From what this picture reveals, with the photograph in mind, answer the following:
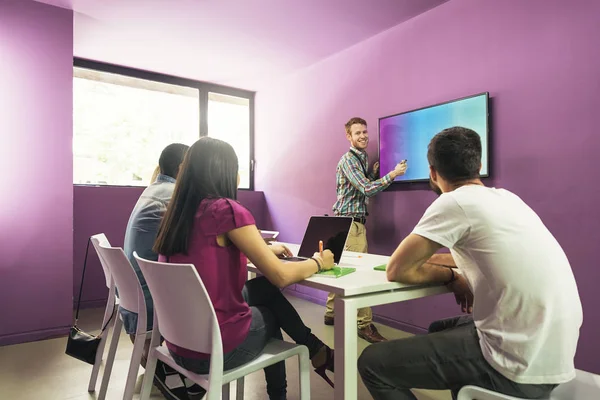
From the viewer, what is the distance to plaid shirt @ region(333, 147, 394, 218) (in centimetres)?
320

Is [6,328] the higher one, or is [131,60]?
[131,60]

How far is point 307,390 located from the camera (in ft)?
4.69

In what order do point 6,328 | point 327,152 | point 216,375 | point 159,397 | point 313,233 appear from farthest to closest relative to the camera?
point 327,152
point 6,328
point 159,397
point 313,233
point 216,375

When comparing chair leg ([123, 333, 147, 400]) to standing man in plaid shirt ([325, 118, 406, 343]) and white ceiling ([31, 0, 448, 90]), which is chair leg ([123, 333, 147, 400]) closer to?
standing man in plaid shirt ([325, 118, 406, 343])

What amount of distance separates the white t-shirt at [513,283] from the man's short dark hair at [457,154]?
0.12m

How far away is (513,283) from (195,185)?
1.02 metres

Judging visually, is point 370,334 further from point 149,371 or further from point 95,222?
point 95,222

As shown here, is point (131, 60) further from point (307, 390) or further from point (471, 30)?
point (307, 390)

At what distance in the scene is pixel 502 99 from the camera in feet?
8.43

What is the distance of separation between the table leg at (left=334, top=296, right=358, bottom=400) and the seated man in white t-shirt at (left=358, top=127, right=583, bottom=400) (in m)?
0.04

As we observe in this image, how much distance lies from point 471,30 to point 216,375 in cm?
270

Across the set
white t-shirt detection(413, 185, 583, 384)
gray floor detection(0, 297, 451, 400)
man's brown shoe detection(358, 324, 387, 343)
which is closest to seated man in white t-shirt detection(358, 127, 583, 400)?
white t-shirt detection(413, 185, 583, 384)

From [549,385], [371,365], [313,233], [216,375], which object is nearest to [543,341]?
A: [549,385]

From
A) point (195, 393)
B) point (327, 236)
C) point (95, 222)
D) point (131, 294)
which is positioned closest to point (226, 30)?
point (95, 222)
